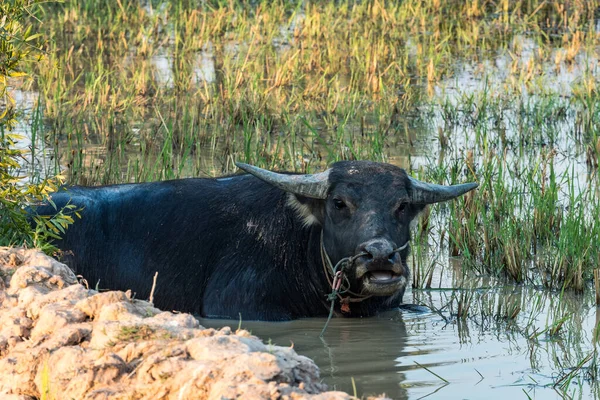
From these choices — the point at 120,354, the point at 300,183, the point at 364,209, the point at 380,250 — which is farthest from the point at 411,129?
the point at 120,354

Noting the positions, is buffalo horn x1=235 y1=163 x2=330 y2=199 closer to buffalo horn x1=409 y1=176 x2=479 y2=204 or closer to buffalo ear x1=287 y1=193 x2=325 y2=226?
buffalo ear x1=287 y1=193 x2=325 y2=226

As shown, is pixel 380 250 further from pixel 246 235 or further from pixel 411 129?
pixel 411 129

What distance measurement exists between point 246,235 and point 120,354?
239cm

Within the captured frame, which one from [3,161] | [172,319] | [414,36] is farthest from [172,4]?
[172,319]

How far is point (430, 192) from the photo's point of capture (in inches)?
224

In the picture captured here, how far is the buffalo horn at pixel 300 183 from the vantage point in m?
5.62

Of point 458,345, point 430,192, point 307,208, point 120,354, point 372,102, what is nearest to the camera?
point 120,354

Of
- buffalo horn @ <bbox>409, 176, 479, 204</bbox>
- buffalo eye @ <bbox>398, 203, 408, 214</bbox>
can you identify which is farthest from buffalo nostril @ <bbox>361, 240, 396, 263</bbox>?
buffalo horn @ <bbox>409, 176, 479, 204</bbox>

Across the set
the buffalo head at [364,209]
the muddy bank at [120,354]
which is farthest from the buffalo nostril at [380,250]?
the muddy bank at [120,354]

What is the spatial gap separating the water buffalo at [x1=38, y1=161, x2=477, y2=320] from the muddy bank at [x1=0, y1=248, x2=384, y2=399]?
1597 mm

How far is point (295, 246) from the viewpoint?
5.87m

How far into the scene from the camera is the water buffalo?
5.57 metres

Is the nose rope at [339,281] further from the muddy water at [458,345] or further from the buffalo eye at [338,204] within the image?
the buffalo eye at [338,204]

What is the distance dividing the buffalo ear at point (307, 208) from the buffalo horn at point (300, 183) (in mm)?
100
